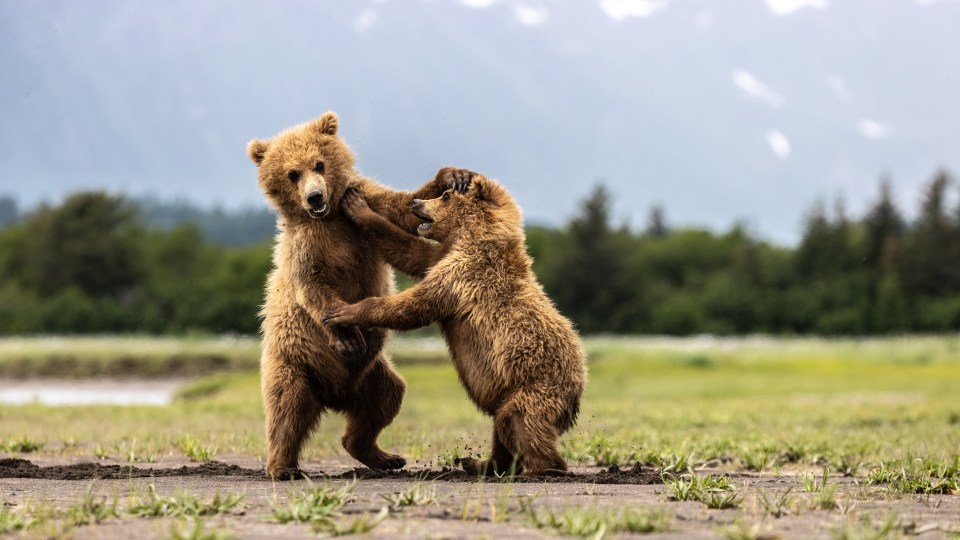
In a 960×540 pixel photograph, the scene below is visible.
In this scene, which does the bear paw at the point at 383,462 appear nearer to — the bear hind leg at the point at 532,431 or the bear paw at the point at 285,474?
the bear paw at the point at 285,474

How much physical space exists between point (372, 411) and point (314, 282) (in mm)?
1192

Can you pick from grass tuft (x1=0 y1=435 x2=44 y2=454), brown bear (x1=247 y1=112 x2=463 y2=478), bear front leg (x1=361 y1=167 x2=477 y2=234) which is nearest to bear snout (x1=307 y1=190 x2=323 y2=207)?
brown bear (x1=247 y1=112 x2=463 y2=478)

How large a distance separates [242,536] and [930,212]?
73.3m

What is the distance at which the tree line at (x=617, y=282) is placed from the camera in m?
66.6

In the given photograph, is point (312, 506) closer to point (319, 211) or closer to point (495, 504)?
point (495, 504)

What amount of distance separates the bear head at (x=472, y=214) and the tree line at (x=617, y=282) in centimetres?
5271

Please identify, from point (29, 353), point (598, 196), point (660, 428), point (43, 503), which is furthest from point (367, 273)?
point (598, 196)

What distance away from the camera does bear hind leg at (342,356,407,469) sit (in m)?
8.66

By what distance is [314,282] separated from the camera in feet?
26.8

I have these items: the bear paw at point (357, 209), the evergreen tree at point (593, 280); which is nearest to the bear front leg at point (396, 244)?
the bear paw at point (357, 209)

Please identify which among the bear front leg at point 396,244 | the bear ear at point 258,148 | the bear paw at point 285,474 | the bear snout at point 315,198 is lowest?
the bear paw at point 285,474

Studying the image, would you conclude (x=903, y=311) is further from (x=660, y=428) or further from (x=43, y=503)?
(x=43, y=503)

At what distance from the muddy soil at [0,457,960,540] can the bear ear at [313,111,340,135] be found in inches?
101

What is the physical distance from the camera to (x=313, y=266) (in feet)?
26.8
